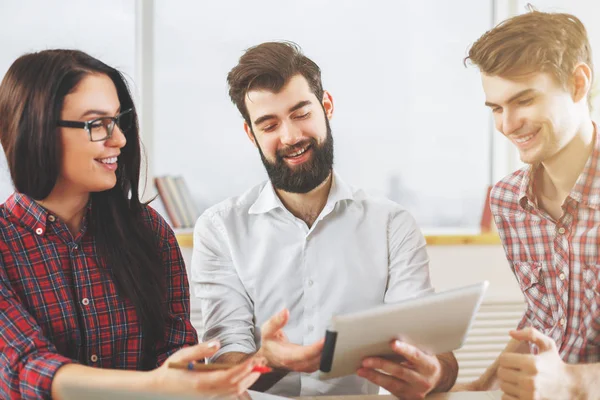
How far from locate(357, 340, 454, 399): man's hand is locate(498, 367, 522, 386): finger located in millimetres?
147

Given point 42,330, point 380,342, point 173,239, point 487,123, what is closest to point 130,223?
point 173,239

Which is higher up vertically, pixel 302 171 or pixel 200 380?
pixel 302 171

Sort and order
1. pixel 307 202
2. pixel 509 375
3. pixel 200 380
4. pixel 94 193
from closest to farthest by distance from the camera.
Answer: pixel 200 380 → pixel 509 375 → pixel 94 193 → pixel 307 202

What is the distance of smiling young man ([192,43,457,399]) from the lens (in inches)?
80.2

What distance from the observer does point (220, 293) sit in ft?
6.69

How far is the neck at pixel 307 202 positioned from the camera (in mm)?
2152

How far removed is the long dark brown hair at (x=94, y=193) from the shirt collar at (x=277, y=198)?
17.0 inches

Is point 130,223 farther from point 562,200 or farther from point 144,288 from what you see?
point 562,200

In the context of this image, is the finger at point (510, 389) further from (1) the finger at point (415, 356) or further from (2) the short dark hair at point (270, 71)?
(2) the short dark hair at point (270, 71)

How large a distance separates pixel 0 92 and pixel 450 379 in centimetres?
131

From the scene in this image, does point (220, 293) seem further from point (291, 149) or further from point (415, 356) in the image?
point (415, 356)

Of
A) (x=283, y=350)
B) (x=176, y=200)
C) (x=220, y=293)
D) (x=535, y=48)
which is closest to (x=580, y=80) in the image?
(x=535, y=48)

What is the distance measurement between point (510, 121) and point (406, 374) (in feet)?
2.38

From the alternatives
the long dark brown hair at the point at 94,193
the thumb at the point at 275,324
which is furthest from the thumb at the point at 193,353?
the long dark brown hair at the point at 94,193
